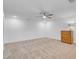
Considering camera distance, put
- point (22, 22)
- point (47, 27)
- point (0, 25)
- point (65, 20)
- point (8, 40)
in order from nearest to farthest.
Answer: point (0, 25) < point (8, 40) < point (65, 20) < point (22, 22) < point (47, 27)

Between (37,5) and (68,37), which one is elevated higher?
(37,5)

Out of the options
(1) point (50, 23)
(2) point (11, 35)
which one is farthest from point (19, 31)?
(1) point (50, 23)

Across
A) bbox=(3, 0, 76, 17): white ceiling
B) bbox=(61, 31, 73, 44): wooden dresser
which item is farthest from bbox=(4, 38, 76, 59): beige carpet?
bbox=(3, 0, 76, 17): white ceiling

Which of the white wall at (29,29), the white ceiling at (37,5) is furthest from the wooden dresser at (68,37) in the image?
the white ceiling at (37,5)

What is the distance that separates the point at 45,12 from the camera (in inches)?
181

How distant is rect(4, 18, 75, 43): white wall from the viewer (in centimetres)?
666

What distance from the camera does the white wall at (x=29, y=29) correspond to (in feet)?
21.9

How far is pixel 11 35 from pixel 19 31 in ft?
3.05

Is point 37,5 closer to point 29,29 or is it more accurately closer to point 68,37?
point 68,37

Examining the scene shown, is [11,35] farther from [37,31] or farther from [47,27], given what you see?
[47,27]

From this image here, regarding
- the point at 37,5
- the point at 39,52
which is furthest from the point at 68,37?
the point at 37,5

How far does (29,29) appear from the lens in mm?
8320

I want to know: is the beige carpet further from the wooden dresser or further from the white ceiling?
the white ceiling

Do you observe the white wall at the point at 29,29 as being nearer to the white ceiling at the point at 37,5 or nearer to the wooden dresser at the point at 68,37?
the wooden dresser at the point at 68,37
